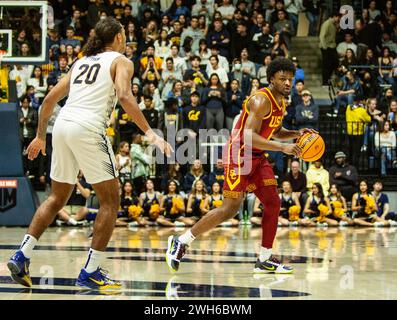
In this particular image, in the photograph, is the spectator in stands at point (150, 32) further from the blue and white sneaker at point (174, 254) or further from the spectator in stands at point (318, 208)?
the blue and white sneaker at point (174, 254)

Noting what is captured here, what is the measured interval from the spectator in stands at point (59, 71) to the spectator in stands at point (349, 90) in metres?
6.03

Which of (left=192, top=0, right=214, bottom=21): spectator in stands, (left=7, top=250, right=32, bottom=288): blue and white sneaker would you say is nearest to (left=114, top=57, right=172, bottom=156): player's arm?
(left=7, top=250, right=32, bottom=288): blue and white sneaker

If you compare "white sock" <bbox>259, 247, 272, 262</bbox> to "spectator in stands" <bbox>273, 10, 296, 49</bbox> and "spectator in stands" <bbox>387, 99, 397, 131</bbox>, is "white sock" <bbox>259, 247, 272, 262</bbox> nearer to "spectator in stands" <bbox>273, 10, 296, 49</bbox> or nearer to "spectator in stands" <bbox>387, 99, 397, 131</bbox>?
"spectator in stands" <bbox>387, 99, 397, 131</bbox>

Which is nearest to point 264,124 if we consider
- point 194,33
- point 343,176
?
point 343,176

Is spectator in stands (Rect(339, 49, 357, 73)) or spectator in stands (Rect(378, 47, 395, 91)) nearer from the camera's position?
spectator in stands (Rect(378, 47, 395, 91))

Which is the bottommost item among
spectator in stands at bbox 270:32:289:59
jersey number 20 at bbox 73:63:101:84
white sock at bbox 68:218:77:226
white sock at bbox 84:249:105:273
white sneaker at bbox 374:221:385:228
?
white sneaker at bbox 374:221:385:228

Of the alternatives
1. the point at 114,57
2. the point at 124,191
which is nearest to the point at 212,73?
the point at 124,191

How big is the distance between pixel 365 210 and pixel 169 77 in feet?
16.9

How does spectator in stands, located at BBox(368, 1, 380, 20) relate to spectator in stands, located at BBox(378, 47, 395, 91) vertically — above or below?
above

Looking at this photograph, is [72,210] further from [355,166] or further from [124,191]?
[355,166]

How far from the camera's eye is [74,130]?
7547 millimetres

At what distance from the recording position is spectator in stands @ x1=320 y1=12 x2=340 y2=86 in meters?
22.0

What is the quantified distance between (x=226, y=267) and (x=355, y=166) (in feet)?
32.8

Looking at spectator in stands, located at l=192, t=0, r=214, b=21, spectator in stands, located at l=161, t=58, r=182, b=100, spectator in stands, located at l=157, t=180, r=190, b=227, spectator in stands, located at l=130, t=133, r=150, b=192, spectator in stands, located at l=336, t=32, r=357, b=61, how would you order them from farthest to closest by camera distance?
spectator in stands, located at l=192, t=0, r=214, b=21, spectator in stands, located at l=336, t=32, r=357, b=61, spectator in stands, located at l=161, t=58, r=182, b=100, spectator in stands, located at l=130, t=133, r=150, b=192, spectator in stands, located at l=157, t=180, r=190, b=227
